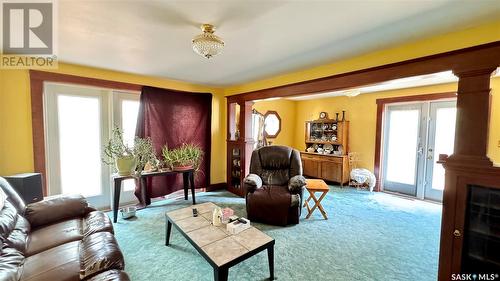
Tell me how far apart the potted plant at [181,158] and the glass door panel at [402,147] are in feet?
13.9

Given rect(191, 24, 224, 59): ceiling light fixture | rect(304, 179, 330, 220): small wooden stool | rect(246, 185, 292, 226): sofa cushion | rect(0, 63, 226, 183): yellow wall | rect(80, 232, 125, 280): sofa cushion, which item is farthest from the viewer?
rect(304, 179, 330, 220): small wooden stool

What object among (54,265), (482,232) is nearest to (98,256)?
(54,265)

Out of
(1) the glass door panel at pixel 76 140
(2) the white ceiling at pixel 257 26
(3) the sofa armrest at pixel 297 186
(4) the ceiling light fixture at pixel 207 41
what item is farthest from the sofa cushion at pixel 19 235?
(3) the sofa armrest at pixel 297 186

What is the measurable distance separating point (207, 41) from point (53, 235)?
7.07ft

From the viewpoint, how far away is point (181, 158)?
3764 millimetres

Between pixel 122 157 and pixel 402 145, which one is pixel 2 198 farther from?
pixel 402 145

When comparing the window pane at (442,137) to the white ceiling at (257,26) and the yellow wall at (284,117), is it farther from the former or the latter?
the yellow wall at (284,117)

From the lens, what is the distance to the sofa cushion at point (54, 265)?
1301 mm

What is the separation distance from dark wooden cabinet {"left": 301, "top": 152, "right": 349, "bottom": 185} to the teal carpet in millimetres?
1432

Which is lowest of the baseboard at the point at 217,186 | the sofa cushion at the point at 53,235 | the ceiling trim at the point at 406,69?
the baseboard at the point at 217,186

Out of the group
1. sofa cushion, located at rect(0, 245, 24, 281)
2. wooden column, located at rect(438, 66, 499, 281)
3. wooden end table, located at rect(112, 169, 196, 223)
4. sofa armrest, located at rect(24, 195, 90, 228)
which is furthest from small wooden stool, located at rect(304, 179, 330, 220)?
sofa cushion, located at rect(0, 245, 24, 281)

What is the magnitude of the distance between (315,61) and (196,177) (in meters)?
3.20

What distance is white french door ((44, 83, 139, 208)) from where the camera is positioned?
3082 millimetres

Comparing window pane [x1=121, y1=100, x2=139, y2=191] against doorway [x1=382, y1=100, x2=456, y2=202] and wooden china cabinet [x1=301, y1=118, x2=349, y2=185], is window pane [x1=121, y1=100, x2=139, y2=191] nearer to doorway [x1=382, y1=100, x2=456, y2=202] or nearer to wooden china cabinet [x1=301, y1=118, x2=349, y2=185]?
wooden china cabinet [x1=301, y1=118, x2=349, y2=185]
